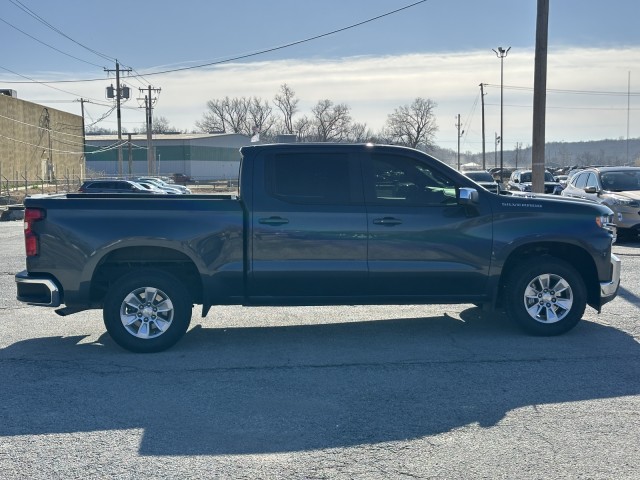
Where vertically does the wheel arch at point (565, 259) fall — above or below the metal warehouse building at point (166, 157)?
below

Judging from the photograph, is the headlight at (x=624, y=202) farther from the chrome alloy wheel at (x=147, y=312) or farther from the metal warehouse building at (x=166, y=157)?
the metal warehouse building at (x=166, y=157)

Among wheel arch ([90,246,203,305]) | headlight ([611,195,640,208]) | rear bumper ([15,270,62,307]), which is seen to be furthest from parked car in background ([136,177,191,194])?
rear bumper ([15,270,62,307])

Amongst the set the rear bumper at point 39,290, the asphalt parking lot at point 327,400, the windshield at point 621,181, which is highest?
the windshield at point 621,181

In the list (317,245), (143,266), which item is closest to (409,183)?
(317,245)

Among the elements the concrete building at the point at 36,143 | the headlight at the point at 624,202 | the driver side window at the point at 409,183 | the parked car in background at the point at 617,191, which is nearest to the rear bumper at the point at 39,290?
the driver side window at the point at 409,183

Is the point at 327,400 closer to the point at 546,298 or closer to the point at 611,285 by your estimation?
the point at 546,298

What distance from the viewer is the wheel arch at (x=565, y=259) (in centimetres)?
748

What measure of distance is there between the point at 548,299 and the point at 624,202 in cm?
959

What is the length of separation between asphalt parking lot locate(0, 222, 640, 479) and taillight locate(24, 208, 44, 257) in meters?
1.08

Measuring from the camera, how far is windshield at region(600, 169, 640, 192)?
16.7 metres

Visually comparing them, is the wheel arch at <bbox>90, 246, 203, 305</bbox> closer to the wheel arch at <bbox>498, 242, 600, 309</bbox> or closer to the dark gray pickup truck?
the dark gray pickup truck

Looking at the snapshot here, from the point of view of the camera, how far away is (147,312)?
23.1 feet

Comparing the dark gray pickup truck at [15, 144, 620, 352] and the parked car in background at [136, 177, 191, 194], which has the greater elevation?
the parked car in background at [136, 177, 191, 194]

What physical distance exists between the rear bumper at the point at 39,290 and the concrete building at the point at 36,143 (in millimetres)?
37404
